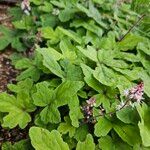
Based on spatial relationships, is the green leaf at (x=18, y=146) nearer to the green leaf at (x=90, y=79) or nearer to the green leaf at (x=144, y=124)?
the green leaf at (x=90, y=79)

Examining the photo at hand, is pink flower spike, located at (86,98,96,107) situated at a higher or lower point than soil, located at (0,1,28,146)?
higher

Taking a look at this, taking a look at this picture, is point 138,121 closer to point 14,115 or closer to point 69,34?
point 14,115

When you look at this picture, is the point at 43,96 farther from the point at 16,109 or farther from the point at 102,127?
the point at 102,127

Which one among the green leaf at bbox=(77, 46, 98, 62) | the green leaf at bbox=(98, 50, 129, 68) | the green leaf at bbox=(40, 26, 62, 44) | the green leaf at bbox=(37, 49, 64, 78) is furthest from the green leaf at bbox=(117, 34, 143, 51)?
the green leaf at bbox=(37, 49, 64, 78)

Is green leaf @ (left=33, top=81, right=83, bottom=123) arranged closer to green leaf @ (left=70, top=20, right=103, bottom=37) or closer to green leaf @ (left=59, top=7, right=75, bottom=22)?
green leaf @ (left=70, top=20, right=103, bottom=37)

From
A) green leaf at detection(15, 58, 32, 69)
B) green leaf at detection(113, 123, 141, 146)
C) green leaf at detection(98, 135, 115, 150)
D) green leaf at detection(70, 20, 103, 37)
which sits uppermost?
green leaf at detection(70, 20, 103, 37)

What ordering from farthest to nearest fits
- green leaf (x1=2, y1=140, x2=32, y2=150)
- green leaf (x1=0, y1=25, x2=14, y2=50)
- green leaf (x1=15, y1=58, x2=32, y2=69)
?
green leaf (x1=0, y1=25, x2=14, y2=50) → green leaf (x1=15, y1=58, x2=32, y2=69) → green leaf (x1=2, y1=140, x2=32, y2=150)

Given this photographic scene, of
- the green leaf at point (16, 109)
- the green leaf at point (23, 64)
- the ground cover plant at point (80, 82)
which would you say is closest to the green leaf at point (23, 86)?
the ground cover plant at point (80, 82)
